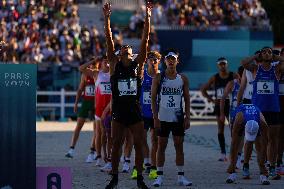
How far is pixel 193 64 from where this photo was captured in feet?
125

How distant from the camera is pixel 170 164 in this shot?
1631 centimetres

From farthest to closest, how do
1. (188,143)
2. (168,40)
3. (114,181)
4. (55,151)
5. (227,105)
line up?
(168,40) → (188,143) → (55,151) → (227,105) → (114,181)

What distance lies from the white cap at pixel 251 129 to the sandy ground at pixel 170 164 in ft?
2.26

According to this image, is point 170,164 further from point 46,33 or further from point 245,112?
point 46,33

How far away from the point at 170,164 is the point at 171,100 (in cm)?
387

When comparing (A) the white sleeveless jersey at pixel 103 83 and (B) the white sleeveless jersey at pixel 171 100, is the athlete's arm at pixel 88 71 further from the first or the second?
(B) the white sleeveless jersey at pixel 171 100

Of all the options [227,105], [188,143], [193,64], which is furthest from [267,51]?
[193,64]

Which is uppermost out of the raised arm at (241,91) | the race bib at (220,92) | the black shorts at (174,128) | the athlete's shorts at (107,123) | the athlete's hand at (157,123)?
the raised arm at (241,91)

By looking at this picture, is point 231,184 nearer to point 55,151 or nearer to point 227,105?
point 227,105

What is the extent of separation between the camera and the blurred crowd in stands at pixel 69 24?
3547 centimetres

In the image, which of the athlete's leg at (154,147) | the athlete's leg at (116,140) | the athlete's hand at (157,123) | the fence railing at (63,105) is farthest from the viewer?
the fence railing at (63,105)

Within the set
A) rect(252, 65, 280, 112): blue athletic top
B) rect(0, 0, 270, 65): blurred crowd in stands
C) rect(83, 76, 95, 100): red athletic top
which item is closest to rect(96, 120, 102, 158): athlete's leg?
rect(83, 76, 95, 100): red athletic top

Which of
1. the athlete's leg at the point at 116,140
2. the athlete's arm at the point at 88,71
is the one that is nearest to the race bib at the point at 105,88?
the athlete's arm at the point at 88,71

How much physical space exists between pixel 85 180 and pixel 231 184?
88.3 inches
